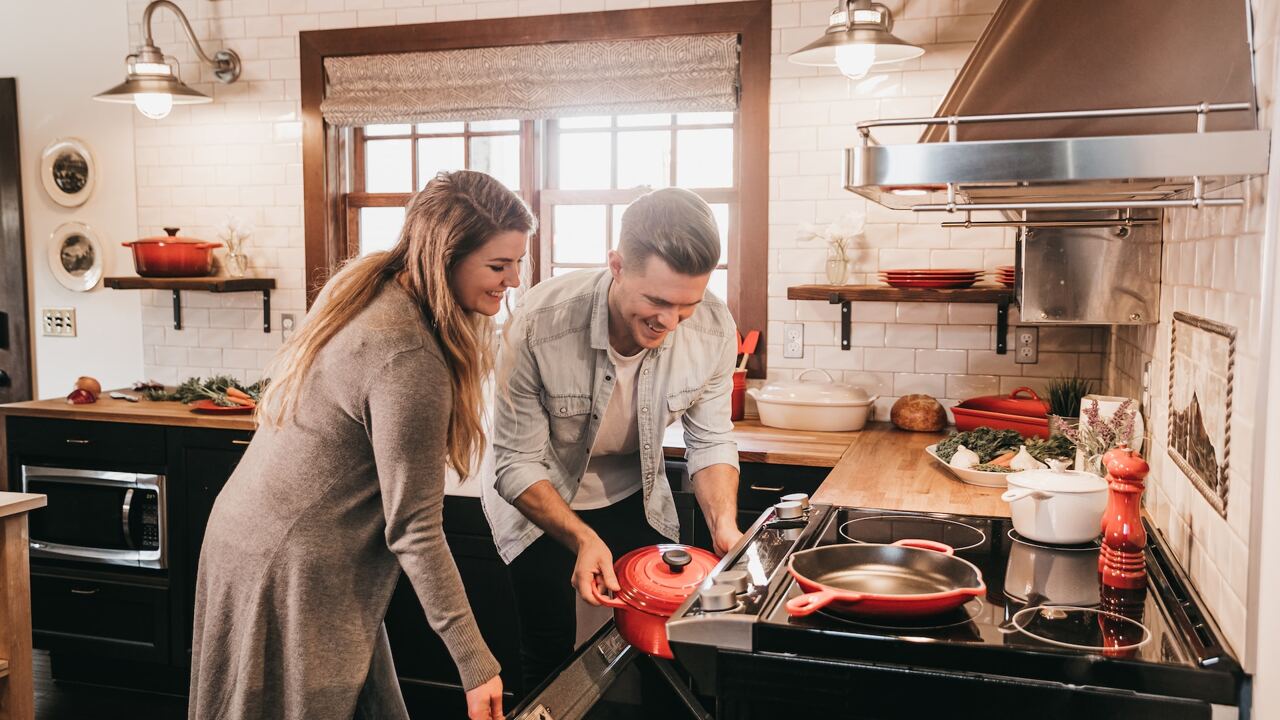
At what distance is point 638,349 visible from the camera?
244 centimetres

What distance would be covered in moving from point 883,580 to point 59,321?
4.57 m

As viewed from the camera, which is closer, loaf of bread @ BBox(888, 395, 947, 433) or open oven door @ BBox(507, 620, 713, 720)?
open oven door @ BBox(507, 620, 713, 720)

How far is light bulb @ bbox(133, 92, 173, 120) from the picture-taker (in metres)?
4.09

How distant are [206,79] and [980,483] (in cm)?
378

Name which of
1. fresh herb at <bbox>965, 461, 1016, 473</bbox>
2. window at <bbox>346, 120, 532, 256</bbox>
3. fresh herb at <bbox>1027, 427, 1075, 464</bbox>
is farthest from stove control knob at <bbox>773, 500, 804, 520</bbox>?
window at <bbox>346, 120, 532, 256</bbox>

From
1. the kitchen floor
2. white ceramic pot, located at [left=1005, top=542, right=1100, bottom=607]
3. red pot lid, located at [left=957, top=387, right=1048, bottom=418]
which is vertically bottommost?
the kitchen floor

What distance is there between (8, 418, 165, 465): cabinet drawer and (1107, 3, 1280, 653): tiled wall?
3.43 meters

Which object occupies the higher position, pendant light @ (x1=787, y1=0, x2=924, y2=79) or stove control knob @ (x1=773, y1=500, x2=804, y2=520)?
pendant light @ (x1=787, y1=0, x2=924, y2=79)

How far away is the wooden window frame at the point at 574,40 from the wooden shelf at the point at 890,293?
0.97ft

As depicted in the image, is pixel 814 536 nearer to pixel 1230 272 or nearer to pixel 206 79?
pixel 1230 272

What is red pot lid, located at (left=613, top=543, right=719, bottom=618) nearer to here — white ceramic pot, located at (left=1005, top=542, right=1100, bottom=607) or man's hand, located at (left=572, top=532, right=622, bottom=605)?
man's hand, located at (left=572, top=532, right=622, bottom=605)

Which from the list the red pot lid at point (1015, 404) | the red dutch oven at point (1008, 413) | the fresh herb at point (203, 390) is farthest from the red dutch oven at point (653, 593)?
the fresh herb at point (203, 390)

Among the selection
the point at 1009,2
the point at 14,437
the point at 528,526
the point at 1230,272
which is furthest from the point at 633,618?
the point at 14,437

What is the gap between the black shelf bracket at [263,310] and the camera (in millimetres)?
4582
